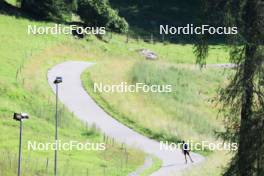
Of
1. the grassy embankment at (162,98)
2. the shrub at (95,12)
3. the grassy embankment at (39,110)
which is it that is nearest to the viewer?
the grassy embankment at (39,110)

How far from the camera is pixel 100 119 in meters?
53.5

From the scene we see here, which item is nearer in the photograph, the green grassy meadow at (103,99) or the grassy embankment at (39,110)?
the grassy embankment at (39,110)

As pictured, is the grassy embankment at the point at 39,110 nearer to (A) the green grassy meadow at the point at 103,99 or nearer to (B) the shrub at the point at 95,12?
(A) the green grassy meadow at the point at 103,99

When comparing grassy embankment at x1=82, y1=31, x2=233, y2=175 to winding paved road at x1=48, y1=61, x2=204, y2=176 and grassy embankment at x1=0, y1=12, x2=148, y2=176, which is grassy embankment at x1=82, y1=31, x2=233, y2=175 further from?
grassy embankment at x1=0, y1=12, x2=148, y2=176

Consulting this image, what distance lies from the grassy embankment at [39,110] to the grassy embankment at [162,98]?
481 cm

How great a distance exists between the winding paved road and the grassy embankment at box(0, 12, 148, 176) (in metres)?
1.35

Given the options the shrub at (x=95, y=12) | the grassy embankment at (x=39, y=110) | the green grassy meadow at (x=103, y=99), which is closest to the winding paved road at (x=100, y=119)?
the green grassy meadow at (x=103, y=99)

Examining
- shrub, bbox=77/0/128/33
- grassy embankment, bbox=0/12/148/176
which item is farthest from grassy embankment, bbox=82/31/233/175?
grassy embankment, bbox=0/12/148/176

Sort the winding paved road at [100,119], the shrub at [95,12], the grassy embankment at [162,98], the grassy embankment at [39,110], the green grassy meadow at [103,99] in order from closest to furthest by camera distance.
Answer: the grassy embankment at [39,110] → the green grassy meadow at [103,99] → the winding paved road at [100,119] → the grassy embankment at [162,98] → the shrub at [95,12]

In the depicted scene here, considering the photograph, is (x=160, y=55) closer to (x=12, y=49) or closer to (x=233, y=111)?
(x=12, y=49)

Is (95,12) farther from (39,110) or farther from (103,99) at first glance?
(39,110)

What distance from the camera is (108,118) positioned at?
54.2 meters

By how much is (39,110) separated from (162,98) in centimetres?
1589

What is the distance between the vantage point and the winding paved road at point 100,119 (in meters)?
42.3
